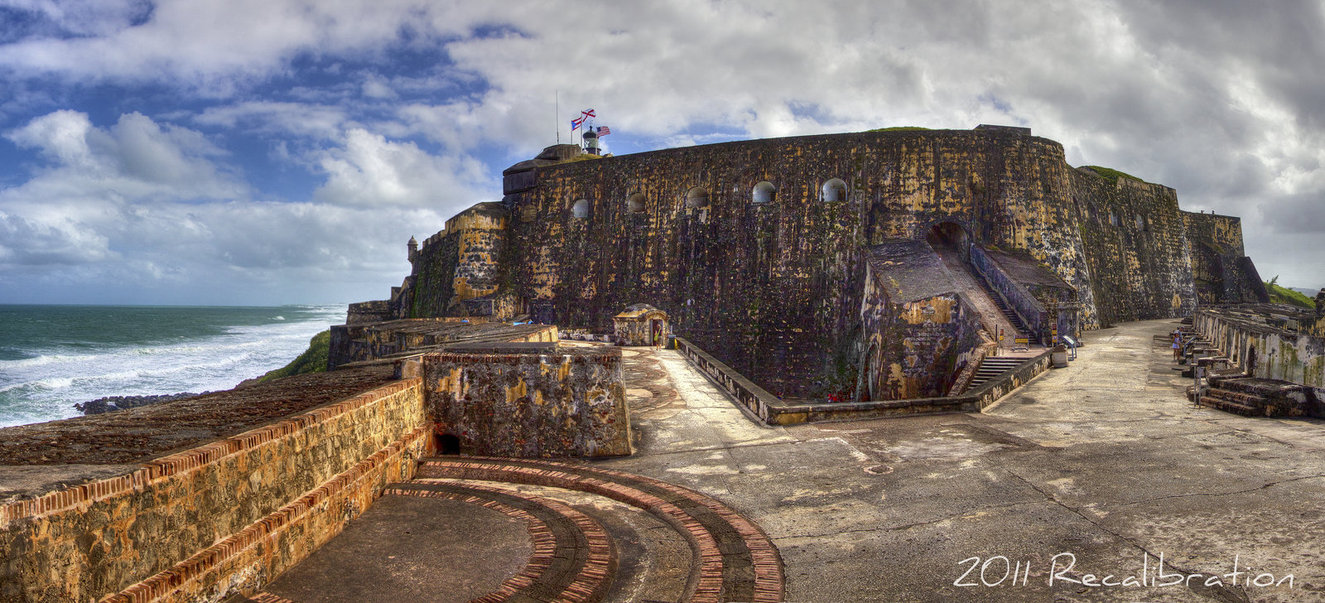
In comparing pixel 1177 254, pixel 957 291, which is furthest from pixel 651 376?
pixel 1177 254

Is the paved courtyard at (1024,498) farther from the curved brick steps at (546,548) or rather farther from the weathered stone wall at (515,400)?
the curved brick steps at (546,548)

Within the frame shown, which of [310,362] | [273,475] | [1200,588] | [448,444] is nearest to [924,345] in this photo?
[448,444]

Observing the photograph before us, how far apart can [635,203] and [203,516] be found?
22.9 metres

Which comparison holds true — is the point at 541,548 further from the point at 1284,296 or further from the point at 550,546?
the point at 1284,296

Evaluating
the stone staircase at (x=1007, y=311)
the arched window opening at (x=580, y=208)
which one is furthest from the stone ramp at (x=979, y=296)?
the arched window opening at (x=580, y=208)

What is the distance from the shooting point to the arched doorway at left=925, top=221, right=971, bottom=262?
21766mm

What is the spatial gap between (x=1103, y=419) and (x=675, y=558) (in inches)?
261

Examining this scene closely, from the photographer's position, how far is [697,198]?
24906mm

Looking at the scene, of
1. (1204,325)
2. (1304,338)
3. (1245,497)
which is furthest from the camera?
(1204,325)

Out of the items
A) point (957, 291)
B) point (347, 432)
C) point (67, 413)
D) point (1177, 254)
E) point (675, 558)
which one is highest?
point (1177, 254)

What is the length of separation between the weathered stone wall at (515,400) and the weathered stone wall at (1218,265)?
40.9 metres

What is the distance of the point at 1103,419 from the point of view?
8570mm

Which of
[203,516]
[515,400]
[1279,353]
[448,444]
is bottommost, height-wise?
[448,444]

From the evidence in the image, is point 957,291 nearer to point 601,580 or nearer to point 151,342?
point 601,580
